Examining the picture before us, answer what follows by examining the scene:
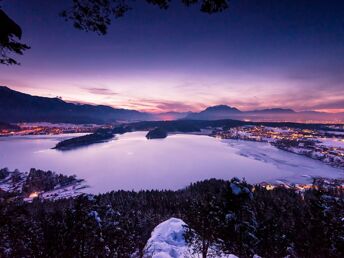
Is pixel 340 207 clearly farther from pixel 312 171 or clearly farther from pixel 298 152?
pixel 298 152

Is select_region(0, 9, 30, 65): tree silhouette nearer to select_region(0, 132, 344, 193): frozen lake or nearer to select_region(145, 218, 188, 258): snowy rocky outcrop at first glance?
select_region(145, 218, 188, 258): snowy rocky outcrop

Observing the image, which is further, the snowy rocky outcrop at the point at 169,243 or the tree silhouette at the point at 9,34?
the snowy rocky outcrop at the point at 169,243

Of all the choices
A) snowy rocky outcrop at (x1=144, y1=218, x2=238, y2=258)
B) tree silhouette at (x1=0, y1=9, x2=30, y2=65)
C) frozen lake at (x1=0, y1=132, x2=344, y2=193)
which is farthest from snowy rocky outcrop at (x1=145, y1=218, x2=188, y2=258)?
frozen lake at (x1=0, y1=132, x2=344, y2=193)

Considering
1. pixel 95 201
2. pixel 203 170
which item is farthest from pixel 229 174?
pixel 95 201

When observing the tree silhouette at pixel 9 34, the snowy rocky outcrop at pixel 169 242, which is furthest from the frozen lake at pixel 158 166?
the tree silhouette at pixel 9 34

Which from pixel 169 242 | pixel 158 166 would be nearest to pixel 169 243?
pixel 169 242

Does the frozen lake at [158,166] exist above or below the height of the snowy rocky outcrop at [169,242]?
below

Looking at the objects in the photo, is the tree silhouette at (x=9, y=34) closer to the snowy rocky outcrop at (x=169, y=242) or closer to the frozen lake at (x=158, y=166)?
the snowy rocky outcrop at (x=169, y=242)

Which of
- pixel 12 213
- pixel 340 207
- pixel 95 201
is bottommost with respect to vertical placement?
pixel 340 207
